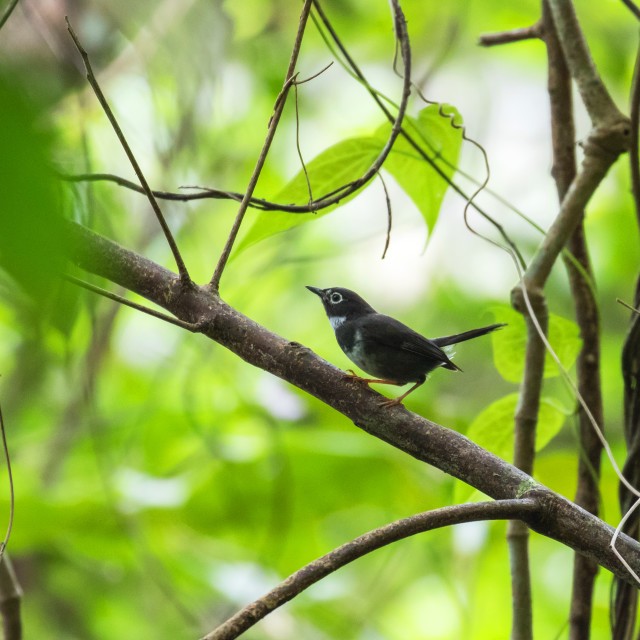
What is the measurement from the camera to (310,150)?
187 inches

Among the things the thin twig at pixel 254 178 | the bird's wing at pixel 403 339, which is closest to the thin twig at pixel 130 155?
the thin twig at pixel 254 178

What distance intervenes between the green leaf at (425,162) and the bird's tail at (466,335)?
0.31 m

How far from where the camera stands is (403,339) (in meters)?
2.16

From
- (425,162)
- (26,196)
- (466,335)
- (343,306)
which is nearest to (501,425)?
(466,335)

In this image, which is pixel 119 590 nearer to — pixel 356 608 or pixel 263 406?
pixel 356 608

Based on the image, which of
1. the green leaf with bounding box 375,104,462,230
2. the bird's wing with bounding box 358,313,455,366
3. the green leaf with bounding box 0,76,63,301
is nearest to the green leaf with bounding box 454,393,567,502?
the bird's wing with bounding box 358,313,455,366

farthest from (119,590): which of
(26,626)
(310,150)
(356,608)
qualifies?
(310,150)

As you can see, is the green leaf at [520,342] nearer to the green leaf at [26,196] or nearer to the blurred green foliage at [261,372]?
the blurred green foliage at [261,372]

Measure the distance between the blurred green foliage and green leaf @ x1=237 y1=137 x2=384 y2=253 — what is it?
0.04 meters

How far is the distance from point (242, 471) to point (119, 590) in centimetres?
149

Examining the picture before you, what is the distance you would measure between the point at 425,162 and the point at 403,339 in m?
0.54

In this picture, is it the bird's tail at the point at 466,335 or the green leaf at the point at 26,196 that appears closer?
the green leaf at the point at 26,196

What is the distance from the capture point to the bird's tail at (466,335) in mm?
1955

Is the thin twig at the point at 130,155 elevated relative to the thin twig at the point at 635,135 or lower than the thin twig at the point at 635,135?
lower
